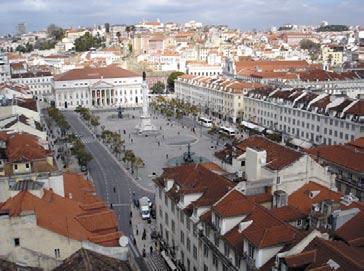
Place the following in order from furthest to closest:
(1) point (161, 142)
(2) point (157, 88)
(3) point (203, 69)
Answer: (3) point (203, 69) → (2) point (157, 88) → (1) point (161, 142)

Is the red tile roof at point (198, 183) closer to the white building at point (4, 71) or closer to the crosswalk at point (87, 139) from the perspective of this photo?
the crosswalk at point (87, 139)

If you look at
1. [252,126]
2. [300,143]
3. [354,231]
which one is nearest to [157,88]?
[252,126]

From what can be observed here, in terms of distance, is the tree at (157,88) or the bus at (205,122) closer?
the bus at (205,122)

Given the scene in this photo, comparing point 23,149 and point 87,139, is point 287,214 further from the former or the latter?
point 87,139

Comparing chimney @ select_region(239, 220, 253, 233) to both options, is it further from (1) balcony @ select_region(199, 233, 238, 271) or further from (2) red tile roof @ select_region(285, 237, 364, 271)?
(2) red tile roof @ select_region(285, 237, 364, 271)

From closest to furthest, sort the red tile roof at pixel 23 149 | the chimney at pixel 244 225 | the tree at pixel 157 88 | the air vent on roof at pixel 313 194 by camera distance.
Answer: the chimney at pixel 244 225
the air vent on roof at pixel 313 194
the red tile roof at pixel 23 149
the tree at pixel 157 88

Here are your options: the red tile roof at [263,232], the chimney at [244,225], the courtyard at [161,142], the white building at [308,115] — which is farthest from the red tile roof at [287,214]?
the white building at [308,115]
